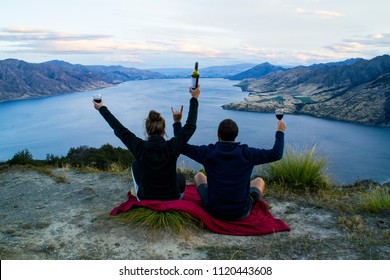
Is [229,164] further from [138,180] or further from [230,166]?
[138,180]

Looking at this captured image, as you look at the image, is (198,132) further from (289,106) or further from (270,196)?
(270,196)

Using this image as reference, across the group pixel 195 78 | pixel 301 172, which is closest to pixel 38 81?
pixel 301 172

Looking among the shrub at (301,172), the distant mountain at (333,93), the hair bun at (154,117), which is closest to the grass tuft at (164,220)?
the hair bun at (154,117)

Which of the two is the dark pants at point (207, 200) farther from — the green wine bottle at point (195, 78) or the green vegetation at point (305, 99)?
the green vegetation at point (305, 99)

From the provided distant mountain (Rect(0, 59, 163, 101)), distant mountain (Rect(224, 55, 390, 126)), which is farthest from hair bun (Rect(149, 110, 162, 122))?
distant mountain (Rect(0, 59, 163, 101))

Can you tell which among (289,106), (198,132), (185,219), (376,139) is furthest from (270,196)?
(289,106)
